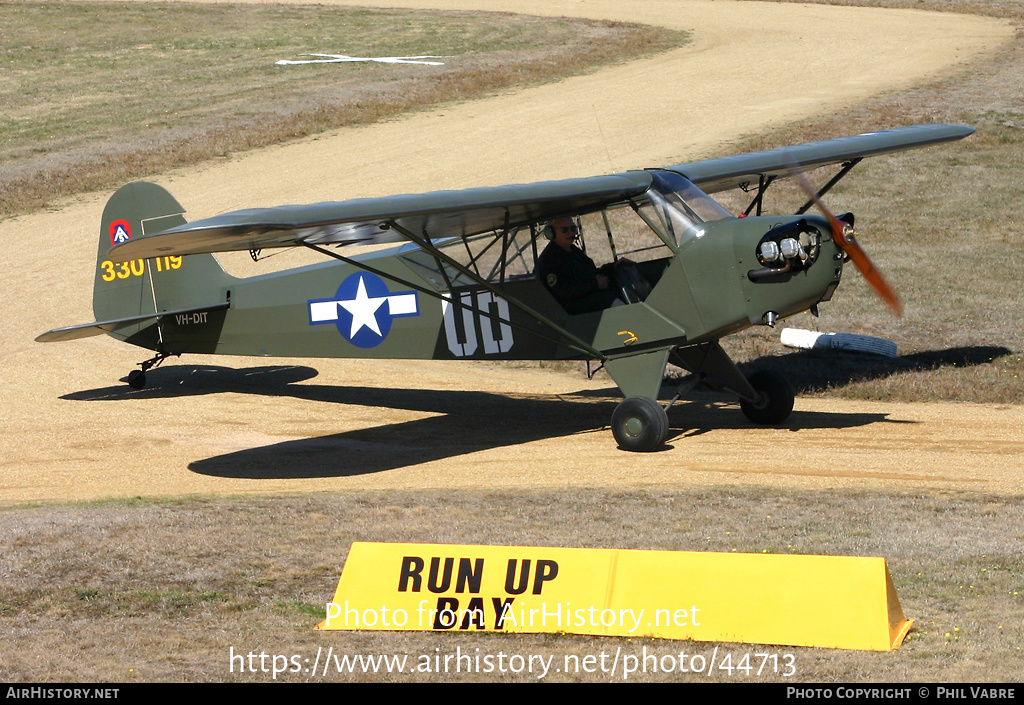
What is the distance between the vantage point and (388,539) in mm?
9156

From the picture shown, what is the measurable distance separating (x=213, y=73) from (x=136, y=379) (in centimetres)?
2685

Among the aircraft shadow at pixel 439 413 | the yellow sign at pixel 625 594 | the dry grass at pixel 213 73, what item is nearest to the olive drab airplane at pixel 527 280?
the aircraft shadow at pixel 439 413

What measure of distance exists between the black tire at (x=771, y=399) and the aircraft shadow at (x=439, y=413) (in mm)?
178

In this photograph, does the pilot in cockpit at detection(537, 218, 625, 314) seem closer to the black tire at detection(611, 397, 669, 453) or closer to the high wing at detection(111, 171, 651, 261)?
the high wing at detection(111, 171, 651, 261)

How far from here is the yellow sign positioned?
6.70 m

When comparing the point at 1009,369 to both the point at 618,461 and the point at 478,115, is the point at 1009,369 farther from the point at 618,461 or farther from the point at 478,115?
the point at 478,115

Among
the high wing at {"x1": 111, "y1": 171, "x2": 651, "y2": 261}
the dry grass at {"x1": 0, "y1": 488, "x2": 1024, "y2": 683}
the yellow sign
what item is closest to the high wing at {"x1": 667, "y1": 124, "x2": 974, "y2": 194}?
the high wing at {"x1": 111, "y1": 171, "x2": 651, "y2": 261}

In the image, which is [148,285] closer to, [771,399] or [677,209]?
[677,209]

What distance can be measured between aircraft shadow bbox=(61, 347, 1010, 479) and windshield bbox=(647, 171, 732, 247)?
2.46 metres

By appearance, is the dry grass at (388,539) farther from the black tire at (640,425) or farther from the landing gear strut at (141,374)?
the landing gear strut at (141,374)

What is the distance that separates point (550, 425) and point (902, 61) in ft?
Answer: 94.2

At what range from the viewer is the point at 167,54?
43.3 meters
